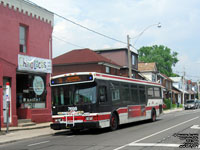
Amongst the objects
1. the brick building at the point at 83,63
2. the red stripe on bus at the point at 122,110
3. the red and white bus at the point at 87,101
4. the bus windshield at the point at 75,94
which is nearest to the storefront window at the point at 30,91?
the red and white bus at the point at 87,101

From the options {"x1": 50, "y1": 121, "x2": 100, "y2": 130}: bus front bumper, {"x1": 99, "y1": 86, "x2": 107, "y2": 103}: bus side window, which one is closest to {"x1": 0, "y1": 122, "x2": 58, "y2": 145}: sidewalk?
{"x1": 50, "y1": 121, "x2": 100, "y2": 130}: bus front bumper

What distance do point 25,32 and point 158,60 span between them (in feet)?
257

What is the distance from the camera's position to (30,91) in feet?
72.1

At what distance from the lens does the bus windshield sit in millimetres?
14820

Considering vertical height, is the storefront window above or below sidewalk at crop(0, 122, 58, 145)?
above

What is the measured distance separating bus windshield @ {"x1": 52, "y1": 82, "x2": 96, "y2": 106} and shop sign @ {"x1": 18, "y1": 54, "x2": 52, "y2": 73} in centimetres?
609

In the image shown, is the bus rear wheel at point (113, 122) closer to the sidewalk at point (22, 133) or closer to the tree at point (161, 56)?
the sidewalk at point (22, 133)

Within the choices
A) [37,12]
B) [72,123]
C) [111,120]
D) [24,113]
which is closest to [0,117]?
[24,113]

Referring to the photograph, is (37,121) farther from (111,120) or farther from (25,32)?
(111,120)

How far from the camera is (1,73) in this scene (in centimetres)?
1845

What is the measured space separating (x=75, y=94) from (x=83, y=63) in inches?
1049

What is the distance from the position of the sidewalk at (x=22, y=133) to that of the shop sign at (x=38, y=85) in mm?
3087

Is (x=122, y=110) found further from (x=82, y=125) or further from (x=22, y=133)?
(x=22, y=133)

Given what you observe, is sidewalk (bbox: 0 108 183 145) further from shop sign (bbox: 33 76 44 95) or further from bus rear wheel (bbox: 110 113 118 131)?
bus rear wheel (bbox: 110 113 118 131)
